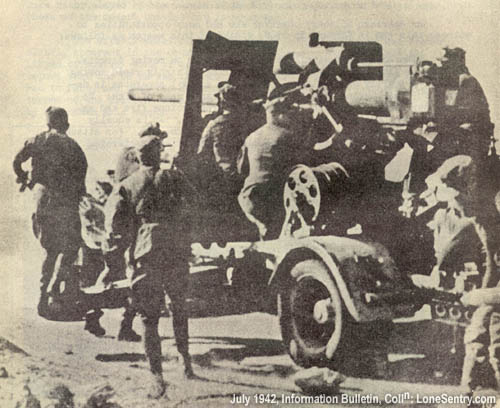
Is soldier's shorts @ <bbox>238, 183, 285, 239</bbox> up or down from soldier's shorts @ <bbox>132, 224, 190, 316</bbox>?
up

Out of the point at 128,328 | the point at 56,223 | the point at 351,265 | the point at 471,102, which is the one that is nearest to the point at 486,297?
the point at 351,265

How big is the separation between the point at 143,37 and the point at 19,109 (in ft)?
1.16

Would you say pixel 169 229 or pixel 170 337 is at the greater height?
pixel 169 229

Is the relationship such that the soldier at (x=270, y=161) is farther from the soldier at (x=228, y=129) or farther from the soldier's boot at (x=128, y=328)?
the soldier's boot at (x=128, y=328)

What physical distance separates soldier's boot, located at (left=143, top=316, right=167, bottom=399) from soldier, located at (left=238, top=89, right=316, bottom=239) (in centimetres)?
34

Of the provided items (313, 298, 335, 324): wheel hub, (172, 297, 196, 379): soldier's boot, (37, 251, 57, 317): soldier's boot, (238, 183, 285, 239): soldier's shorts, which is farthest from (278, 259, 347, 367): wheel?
(37, 251, 57, 317): soldier's boot

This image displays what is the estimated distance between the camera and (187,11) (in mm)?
1278

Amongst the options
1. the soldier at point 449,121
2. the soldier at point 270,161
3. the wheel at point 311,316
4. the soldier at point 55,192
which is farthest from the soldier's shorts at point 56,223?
the soldier at point 449,121

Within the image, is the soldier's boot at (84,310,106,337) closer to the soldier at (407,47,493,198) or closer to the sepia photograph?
the sepia photograph

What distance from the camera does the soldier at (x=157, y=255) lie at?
4.05 feet

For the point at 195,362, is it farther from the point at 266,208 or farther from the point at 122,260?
the point at 266,208

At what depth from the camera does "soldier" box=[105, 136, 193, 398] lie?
4.05ft

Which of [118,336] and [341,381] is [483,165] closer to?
[341,381]

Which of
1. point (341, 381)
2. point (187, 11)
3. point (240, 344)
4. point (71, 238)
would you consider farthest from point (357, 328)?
point (187, 11)
